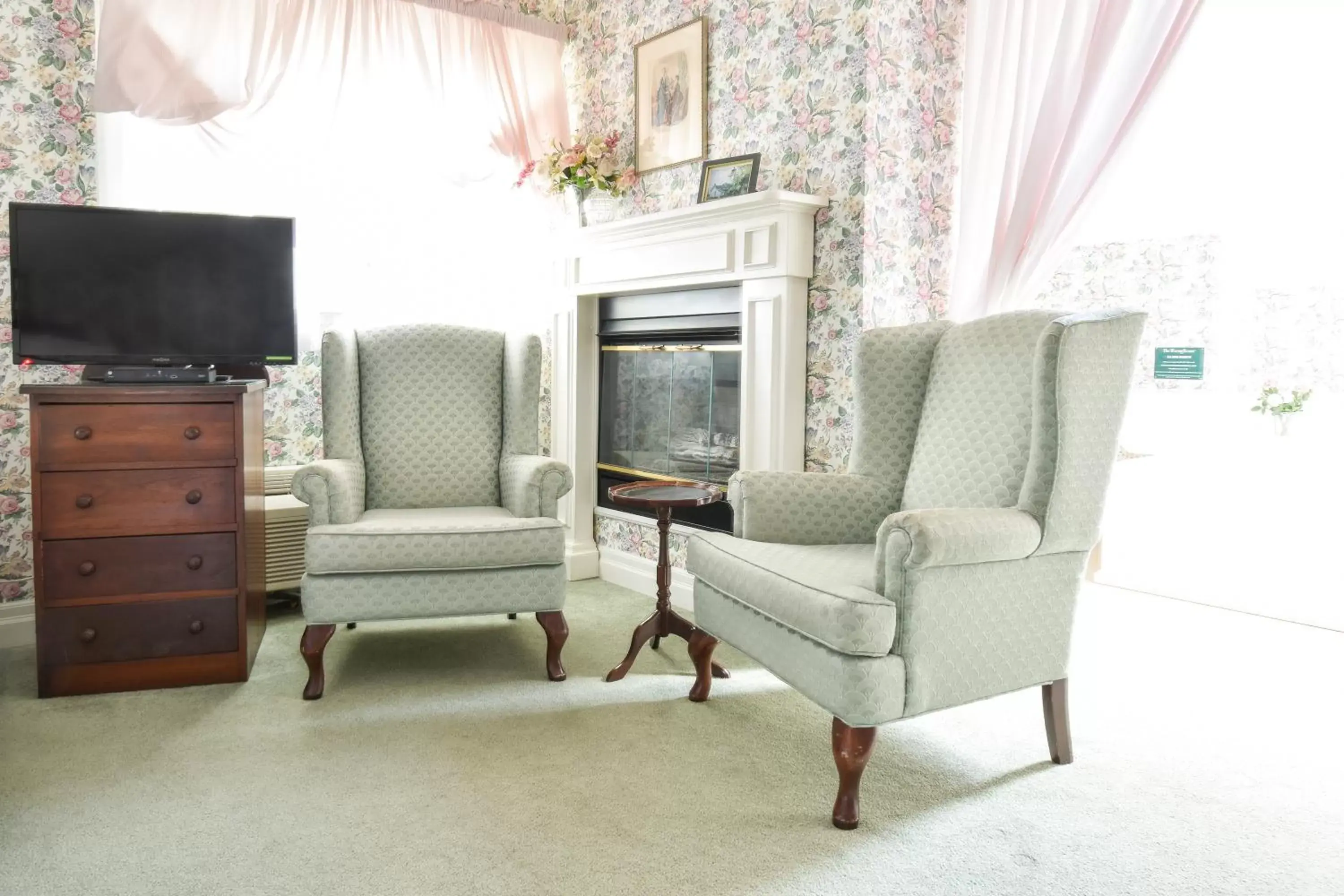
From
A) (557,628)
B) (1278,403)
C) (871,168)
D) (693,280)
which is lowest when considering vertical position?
(557,628)

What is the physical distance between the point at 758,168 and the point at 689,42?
70 cm

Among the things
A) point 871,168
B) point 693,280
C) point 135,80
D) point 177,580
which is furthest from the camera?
point 693,280

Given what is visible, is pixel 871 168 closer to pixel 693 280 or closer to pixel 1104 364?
pixel 693 280

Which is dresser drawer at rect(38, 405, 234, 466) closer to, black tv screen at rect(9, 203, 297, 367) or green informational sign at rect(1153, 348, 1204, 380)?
black tv screen at rect(9, 203, 297, 367)

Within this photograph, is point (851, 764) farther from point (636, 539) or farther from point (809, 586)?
point (636, 539)

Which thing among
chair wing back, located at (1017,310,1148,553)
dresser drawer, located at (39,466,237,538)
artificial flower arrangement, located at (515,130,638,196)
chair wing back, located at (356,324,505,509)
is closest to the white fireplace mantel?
artificial flower arrangement, located at (515,130,638,196)

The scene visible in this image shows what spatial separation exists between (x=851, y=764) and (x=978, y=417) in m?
0.97

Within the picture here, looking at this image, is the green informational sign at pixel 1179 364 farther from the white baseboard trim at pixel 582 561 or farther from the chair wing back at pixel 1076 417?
the white baseboard trim at pixel 582 561

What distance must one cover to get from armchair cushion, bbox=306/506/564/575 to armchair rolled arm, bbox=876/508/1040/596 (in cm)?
116

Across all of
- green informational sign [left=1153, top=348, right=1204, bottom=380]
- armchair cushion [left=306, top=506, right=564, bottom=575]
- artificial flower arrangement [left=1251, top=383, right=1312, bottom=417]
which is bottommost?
armchair cushion [left=306, top=506, right=564, bottom=575]

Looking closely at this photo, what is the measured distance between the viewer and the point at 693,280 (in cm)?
359

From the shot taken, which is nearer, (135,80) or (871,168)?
(871,168)

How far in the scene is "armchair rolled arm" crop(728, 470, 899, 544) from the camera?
104 inches

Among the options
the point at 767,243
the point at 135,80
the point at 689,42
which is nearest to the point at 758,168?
the point at 767,243
